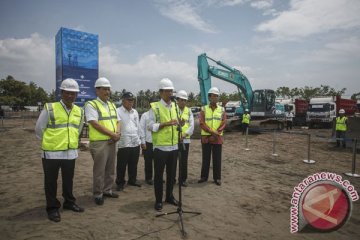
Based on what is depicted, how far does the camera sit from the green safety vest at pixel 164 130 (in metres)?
3.85

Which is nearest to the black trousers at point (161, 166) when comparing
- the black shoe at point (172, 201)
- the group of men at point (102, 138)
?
the group of men at point (102, 138)

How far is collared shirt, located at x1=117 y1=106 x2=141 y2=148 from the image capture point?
16.2ft

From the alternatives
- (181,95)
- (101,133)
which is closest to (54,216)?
(101,133)

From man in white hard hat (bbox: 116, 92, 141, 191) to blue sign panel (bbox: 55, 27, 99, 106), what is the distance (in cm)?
546

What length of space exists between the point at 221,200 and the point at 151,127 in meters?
2.01

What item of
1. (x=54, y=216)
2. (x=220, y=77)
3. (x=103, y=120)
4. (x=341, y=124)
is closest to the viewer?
(x=54, y=216)

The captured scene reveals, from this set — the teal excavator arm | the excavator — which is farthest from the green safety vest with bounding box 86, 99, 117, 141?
the excavator

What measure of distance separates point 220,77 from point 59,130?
47.5ft

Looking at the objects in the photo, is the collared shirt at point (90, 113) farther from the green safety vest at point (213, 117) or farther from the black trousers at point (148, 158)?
the green safety vest at point (213, 117)

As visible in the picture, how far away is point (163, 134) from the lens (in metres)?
3.84

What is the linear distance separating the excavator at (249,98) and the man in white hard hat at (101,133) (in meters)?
11.8

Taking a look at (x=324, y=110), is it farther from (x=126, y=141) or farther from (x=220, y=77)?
(x=126, y=141)

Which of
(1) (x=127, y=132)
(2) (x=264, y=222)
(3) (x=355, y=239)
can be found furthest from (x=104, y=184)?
(3) (x=355, y=239)

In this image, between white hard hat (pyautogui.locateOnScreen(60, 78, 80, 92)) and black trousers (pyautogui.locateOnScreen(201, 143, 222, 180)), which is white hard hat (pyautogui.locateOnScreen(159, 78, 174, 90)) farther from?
black trousers (pyautogui.locateOnScreen(201, 143, 222, 180))
